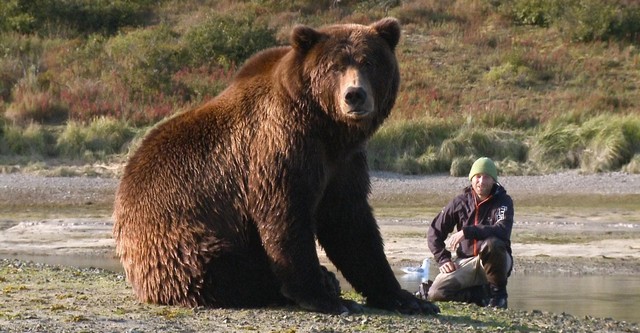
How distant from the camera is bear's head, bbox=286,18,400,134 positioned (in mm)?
7799

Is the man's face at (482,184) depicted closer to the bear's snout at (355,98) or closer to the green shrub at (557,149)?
the bear's snout at (355,98)

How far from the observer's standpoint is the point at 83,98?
27328 millimetres

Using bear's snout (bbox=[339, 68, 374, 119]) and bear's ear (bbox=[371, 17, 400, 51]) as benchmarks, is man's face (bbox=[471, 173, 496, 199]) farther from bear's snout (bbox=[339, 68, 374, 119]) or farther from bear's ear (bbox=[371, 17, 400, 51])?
bear's snout (bbox=[339, 68, 374, 119])

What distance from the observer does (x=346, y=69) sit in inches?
310

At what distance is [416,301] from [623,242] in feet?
26.2

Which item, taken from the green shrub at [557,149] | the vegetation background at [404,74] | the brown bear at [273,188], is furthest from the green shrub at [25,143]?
the brown bear at [273,188]

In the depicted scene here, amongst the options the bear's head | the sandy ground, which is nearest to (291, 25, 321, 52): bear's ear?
the bear's head

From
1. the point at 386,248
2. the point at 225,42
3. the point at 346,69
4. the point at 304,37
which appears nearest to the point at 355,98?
the point at 346,69

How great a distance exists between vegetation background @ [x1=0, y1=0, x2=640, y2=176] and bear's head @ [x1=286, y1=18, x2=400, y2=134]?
1431 cm

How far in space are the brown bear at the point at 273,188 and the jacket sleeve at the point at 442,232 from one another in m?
1.69

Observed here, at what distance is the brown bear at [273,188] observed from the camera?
7.94m

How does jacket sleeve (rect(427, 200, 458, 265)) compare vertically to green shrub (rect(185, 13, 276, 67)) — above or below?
above

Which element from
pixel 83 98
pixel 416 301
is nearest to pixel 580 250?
pixel 416 301

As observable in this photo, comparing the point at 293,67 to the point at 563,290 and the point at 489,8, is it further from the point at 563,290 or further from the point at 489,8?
the point at 489,8
